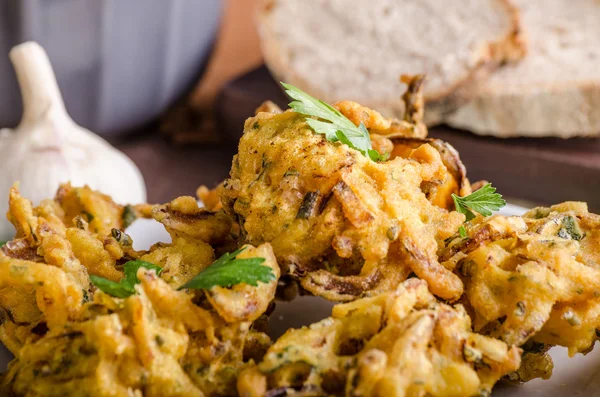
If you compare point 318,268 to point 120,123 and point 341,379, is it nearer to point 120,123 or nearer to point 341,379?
point 341,379

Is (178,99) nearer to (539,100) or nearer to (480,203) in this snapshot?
(539,100)

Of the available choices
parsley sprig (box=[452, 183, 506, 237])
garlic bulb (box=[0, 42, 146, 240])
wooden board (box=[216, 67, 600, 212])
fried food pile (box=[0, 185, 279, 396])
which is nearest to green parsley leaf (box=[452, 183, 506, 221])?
parsley sprig (box=[452, 183, 506, 237])

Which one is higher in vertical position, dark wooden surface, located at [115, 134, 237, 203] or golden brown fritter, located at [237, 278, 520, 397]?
golden brown fritter, located at [237, 278, 520, 397]

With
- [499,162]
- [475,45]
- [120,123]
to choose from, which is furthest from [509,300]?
[120,123]

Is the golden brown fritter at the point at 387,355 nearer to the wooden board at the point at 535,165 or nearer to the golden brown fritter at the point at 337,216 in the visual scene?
the golden brown fritter at the point at 337,216

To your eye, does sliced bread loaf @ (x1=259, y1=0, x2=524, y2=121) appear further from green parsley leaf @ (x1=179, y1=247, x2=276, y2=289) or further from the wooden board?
green parsley leaf @ (x1=179, y1=247, x2=276, y2=289)

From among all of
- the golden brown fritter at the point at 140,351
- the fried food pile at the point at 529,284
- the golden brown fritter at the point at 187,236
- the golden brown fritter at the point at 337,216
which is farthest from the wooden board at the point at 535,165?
the golden brown fritter at the point at 140,351

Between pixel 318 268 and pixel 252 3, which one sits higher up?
pixel 318 268
